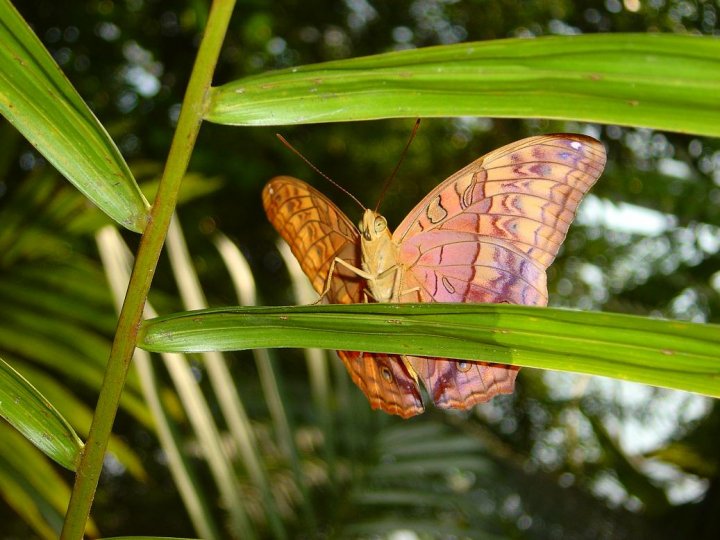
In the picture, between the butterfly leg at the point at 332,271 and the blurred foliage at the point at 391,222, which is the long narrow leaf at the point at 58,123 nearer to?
the butterfly leg at the point at 332,271

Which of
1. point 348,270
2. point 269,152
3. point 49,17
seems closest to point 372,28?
point 269,152

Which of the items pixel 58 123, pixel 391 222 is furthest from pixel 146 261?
pixel 391 222

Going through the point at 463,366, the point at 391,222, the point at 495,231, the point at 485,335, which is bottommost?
the point at 485,335

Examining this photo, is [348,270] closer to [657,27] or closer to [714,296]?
[657,27]

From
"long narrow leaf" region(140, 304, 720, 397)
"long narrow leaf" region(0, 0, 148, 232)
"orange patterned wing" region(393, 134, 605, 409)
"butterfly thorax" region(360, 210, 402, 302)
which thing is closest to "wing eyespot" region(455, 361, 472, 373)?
"orange patterned wing" region(393, 134, 605, 409)

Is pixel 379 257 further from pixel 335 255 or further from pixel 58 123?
pixel 58 123
